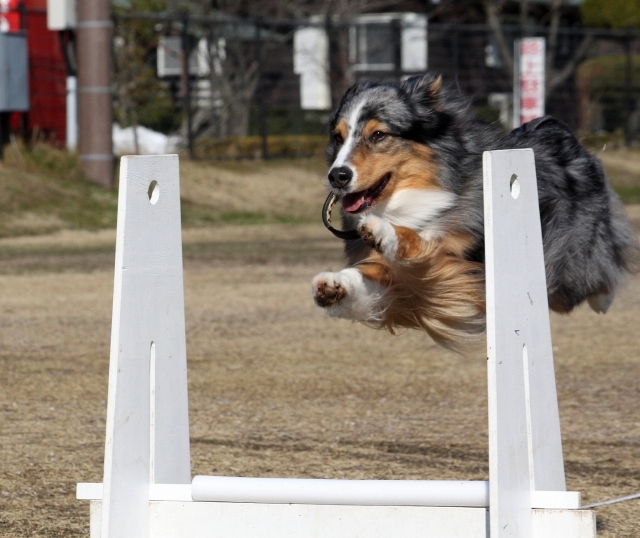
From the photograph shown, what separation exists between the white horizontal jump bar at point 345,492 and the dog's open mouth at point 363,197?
1330 mm

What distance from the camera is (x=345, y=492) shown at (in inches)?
111

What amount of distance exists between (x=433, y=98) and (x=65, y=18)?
44.8 feet

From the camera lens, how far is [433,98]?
409 cm

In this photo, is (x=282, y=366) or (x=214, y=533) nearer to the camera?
(x=214, y=533)

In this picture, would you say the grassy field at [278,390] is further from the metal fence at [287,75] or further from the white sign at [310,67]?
the white sign at [310,67]

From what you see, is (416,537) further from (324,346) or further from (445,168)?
(324,346)

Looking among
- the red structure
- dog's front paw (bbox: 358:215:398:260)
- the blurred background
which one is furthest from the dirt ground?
the red structure

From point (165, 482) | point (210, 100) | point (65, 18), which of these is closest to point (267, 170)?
point (210, 100)

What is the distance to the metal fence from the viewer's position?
1992 centimetres

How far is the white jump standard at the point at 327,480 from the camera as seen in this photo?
107 inches

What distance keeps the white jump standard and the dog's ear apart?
1207 millimetres

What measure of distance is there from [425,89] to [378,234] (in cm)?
78

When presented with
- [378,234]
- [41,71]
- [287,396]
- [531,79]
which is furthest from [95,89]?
[378,234]

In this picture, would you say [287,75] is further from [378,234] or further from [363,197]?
[378,234]
